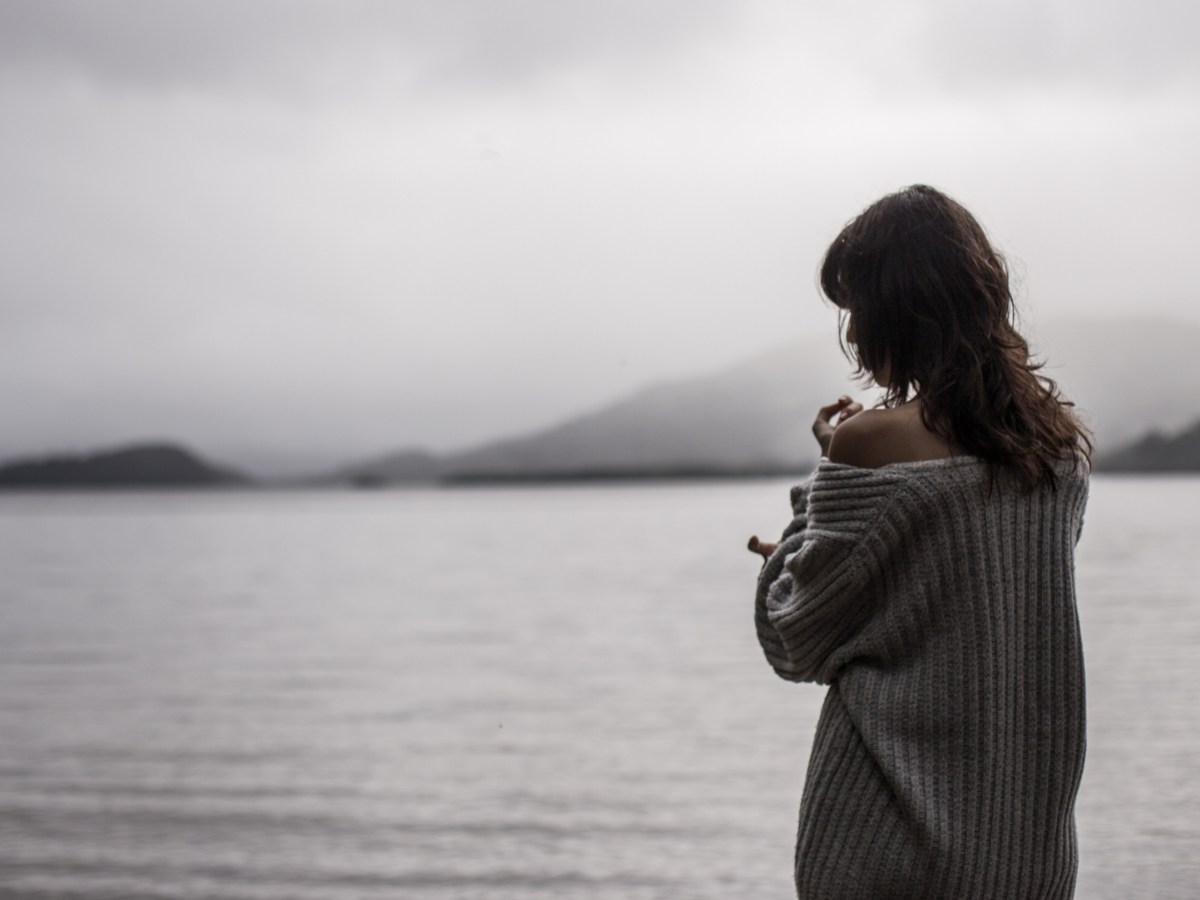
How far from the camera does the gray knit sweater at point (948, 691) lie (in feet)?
5.91

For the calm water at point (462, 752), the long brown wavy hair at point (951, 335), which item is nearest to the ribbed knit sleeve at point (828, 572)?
the long brown wavy hair at point (951, 335)

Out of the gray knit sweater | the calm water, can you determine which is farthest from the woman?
the calm water

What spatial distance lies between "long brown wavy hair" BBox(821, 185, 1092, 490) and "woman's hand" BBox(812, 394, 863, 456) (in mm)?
75

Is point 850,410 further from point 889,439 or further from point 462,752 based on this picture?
point 462,752

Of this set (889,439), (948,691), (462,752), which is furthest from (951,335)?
(462,752)

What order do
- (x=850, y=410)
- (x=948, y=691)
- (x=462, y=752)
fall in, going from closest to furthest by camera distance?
(x=948, y=691), (x=850, y=410), (x=462, y=752)

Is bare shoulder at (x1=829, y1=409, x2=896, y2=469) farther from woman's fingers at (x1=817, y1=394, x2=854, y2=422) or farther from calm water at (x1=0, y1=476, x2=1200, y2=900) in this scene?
calm water at (x1=0, y1=476, x2=1200, y2=900)

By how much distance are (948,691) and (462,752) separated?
28.0 ft

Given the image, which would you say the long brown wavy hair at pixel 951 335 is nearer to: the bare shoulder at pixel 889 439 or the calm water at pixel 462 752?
the bare shoulder at pixel 889 439

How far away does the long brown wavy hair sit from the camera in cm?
182

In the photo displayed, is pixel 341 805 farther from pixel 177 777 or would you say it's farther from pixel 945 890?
pixel 945 890

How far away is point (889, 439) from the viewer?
6.07ft

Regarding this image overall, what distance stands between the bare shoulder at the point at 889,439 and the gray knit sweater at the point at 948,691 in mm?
26

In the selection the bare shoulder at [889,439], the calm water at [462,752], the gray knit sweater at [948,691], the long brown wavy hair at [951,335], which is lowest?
the calm water at [462,752]
